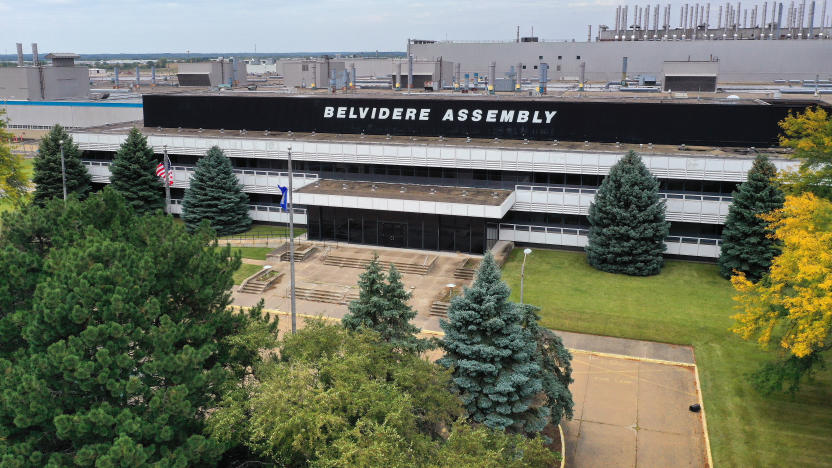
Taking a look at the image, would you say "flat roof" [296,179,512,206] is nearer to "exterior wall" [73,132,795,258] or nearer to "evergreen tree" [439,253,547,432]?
"exterior wall" [73,132,795,258]

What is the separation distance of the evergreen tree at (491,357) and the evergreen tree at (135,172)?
119 feet

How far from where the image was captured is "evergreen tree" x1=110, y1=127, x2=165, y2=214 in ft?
174

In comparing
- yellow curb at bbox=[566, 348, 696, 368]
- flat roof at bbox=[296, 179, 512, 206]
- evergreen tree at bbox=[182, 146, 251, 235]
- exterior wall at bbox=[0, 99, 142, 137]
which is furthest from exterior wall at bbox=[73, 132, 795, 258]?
exterior wall at bbox=[0, 99, 142, 137]

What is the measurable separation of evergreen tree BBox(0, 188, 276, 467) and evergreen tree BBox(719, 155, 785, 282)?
29139 mm

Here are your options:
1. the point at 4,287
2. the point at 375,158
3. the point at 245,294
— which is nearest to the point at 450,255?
the point at 375,158

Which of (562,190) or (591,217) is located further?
(562,190)

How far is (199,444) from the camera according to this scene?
60.8ft

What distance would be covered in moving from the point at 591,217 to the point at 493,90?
28.3 m

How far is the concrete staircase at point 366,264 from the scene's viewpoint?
1752 inches

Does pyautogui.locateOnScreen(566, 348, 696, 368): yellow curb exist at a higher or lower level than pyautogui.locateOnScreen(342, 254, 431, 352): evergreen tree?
lower

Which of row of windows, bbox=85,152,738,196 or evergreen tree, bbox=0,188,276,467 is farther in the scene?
row of windows, bbox=85,152,738,196

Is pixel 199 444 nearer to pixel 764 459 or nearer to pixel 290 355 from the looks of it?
pixel 290 355

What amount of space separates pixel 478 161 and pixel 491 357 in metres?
26.4

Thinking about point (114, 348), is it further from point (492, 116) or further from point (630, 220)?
point (492, 116)
